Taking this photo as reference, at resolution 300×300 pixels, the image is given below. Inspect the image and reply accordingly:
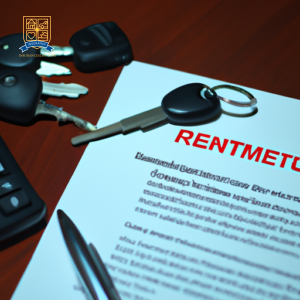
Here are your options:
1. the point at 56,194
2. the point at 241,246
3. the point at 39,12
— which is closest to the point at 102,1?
the point at 39,12

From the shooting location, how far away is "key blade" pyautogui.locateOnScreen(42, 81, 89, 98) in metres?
0.49

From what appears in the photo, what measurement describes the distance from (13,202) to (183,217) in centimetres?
20

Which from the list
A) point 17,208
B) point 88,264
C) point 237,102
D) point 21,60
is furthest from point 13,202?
point 237,102

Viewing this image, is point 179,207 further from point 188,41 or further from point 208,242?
point 188,41

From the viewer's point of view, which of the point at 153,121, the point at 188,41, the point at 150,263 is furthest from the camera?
the point at 188,41

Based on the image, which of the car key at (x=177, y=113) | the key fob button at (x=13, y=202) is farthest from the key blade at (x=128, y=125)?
the key fob button at (x=13, y=202)

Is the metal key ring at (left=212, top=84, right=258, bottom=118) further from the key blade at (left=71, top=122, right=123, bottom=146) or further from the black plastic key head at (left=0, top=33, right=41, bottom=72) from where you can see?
the black plastic key head at (left=0, top=33, right=41, bottom=72)

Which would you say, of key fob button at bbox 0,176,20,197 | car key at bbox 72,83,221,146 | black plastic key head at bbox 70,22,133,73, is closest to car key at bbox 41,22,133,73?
black plastic key head at bbox 70,22,133,73

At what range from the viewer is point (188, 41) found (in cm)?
58

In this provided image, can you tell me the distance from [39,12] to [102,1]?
12 cm

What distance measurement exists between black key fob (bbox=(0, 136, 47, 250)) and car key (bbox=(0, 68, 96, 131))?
0.27ft

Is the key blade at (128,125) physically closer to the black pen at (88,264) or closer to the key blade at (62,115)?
the key blade at (62,115)

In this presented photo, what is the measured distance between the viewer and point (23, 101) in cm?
45

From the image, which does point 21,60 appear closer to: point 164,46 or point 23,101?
point 23,101
